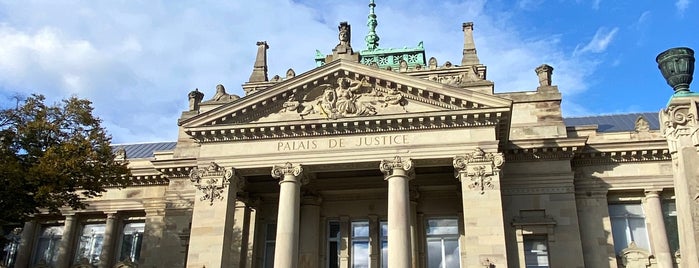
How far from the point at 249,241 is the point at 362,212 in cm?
521

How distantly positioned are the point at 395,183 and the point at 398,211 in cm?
113

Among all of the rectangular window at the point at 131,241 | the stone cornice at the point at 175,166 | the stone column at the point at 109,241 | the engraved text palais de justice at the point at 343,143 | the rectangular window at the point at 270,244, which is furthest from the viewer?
the rectangular window at the point at 131,241

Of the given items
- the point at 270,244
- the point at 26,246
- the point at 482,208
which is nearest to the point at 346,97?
the point at 482,208

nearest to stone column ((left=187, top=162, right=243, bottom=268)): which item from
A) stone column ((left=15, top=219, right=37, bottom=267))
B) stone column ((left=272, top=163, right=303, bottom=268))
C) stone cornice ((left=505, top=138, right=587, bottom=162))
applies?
stone column ((left=272, top=163, right=303, bottom=268))

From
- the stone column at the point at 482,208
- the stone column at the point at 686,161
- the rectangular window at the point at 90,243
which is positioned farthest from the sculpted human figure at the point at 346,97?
the rectangular window at the point at 90,243

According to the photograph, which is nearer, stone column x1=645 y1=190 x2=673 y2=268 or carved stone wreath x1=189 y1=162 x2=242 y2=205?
carved stone wreath x1=189 y1=162 x2=242 y2=205

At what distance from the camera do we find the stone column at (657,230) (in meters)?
26.6

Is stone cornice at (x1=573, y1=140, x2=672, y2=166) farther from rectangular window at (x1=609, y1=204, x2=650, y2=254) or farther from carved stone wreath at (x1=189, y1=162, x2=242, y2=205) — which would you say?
carved stone wreath at (x1=189, y1=162, x2=242, y2=205)

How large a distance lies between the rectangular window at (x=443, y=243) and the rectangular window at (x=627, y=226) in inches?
272

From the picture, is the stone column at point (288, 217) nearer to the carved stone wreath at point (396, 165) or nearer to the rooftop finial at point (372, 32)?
the carved stone wreath at point (396, 165)

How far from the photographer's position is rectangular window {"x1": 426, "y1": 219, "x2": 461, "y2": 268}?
89.5 ft

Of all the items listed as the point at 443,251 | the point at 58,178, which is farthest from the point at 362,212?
the point at 58,178

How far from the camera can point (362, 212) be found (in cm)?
2866

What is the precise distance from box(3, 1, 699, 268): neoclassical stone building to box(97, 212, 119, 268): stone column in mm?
100
